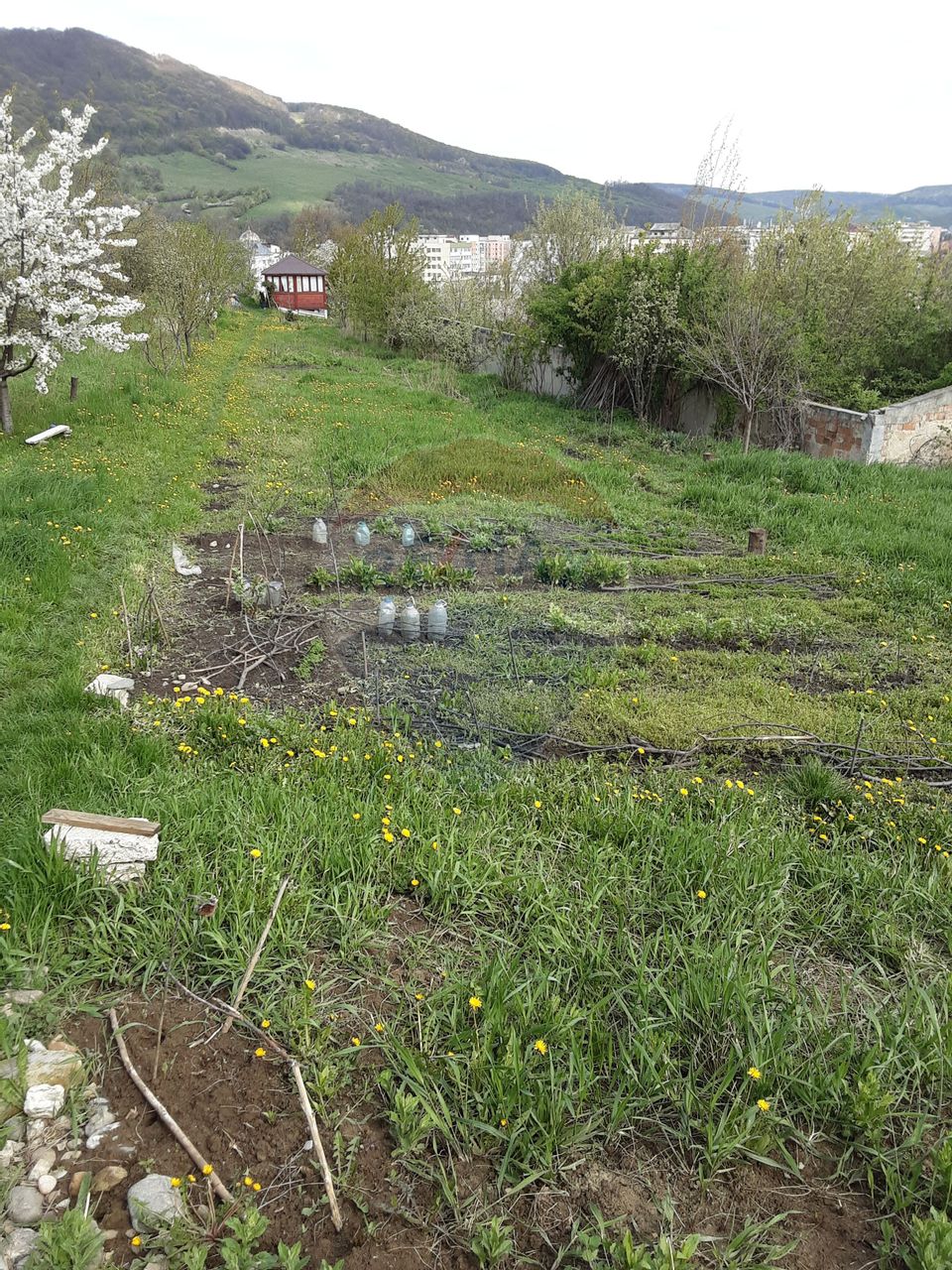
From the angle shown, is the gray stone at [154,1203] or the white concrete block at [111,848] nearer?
the gray stone at [154,1203]

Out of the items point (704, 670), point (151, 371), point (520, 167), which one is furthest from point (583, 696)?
point (520, 167)

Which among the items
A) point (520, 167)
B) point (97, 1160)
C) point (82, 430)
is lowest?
point (97, 1160)

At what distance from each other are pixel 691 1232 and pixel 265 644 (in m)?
4.37

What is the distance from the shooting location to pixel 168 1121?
6.97ft

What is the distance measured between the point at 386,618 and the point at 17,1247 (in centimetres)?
423

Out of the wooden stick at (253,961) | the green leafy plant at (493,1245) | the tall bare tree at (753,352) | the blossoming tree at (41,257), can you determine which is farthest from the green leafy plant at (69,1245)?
the tall bare tree at (753,352)

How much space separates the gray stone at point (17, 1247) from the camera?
1801 mm

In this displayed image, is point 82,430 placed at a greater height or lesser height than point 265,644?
greater

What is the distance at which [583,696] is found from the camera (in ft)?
16.2

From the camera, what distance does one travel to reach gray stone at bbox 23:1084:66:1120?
2.13 meters

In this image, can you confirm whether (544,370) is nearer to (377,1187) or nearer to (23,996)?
(23,996)

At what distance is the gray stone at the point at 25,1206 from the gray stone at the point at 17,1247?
2 cm

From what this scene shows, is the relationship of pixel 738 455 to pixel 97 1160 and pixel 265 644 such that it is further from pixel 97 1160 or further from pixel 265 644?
pixel 97 1160

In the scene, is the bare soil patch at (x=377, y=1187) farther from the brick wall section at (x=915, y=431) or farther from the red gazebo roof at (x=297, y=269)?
the red gazebo roof at (x=297, y=269)
